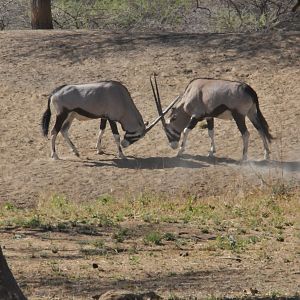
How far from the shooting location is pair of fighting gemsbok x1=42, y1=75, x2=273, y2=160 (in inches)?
685

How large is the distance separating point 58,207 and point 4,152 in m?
3.68

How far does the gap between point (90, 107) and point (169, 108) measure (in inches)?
56.4

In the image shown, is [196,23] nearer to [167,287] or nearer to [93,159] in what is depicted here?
[93,159]

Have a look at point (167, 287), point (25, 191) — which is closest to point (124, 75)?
point (25, 191)

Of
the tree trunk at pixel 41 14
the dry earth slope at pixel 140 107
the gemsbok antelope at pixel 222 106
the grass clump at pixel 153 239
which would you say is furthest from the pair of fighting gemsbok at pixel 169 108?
the tree trunk at pixel 41 14

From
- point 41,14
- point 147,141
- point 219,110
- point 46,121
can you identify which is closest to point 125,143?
point 147,141

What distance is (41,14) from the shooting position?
25.2 meters

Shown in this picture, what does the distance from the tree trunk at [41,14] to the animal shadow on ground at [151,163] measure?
809 centimetres

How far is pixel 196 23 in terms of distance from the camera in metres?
29.5

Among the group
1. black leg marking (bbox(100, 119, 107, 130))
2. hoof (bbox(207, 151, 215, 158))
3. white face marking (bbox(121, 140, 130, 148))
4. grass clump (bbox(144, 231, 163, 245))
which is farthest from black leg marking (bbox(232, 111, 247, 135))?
grass clump (bbox(144, 231, 163, 245))

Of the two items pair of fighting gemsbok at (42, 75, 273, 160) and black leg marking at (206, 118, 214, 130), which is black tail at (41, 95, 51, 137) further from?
black leg marking at (206, 118, 214, 130)

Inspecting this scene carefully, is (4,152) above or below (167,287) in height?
below

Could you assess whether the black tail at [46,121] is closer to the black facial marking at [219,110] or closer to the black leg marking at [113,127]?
the black leg marking at [113,127]

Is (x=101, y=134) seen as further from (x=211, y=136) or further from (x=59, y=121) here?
(x=211, y=136)
